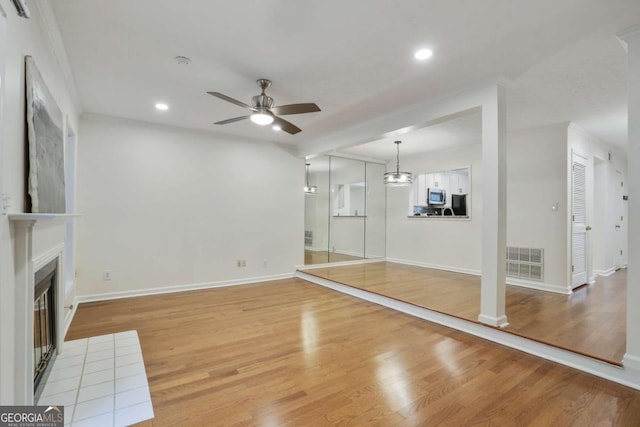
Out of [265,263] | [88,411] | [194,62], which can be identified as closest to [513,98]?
[194,62]

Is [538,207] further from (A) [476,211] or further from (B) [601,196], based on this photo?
(B) [601,196]

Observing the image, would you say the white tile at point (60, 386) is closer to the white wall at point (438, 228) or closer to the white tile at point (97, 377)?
the white tile at point (97, 377)

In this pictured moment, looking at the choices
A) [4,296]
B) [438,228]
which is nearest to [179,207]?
[4,296]

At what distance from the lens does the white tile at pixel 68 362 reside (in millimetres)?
2465

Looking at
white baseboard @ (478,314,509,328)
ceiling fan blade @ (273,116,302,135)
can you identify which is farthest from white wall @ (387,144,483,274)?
ceiling fan blade @ (273,116,302,135)

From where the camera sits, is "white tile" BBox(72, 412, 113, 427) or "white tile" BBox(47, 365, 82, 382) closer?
"white tile" BBox(72, 412, 113, 427)

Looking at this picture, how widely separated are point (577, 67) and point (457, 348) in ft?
9.65

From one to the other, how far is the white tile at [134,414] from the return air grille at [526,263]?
547cm

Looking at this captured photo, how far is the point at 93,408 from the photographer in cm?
193

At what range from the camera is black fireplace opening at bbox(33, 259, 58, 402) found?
2031 millimetres

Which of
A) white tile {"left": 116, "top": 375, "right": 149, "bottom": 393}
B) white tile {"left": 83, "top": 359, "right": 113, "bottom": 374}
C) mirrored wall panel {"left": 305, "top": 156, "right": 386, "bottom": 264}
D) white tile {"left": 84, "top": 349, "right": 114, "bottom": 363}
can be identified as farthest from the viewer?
mirrored wall panel {"left": 305, "top": 156, "right": 386, "bottom": 264}

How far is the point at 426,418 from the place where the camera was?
1850 mm

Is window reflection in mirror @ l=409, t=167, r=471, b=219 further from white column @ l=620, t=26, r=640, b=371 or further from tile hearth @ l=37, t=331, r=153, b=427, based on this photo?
tile hearth @ l=37, t=331, r=153, b=427

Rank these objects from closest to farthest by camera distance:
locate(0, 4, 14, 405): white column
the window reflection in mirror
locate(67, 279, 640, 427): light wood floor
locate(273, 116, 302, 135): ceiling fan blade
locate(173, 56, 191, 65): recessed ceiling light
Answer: locate(0, 4, 14, 405): white column → locate(67, 279, 640, 427): light wood floor → locate(173, 56, 191, 65): recessed ceiling light → locate(273, 116, 302, 135): ceiling fan blade → the window reflection in mirror
